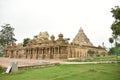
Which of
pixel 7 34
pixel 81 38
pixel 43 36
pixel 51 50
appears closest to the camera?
pixel 51 50

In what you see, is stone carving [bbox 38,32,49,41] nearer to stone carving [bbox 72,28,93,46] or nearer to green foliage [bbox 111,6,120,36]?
stone carving [bbox 72,28,93,46]

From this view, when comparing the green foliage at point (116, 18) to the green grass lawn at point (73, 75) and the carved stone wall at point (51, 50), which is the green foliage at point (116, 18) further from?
the carved stone wall at point (51, 50)

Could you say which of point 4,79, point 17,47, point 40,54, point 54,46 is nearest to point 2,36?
point 17,47

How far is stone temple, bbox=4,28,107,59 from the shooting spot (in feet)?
169

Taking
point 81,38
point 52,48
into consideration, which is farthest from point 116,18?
point 81,38

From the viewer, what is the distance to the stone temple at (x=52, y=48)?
169 feet

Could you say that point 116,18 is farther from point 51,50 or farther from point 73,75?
point 51,50

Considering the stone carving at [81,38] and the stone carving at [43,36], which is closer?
the stone carving at [43,36]

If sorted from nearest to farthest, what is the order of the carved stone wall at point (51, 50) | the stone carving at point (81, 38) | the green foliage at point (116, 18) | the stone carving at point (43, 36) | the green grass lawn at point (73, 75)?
the green grass lawn at point (73, 75), the green foliage at point (116, 18), the carved stone wall at point (51, 50), the stone carving at point (43, 36), the stone carving at point (81, 38)

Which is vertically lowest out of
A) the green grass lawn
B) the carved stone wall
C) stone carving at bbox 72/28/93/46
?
the green grass lawn

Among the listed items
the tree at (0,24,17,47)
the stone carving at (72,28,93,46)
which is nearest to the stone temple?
the stone carving at (72,28,93,46)

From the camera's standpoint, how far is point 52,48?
55312 millimetres

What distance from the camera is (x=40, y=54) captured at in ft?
199

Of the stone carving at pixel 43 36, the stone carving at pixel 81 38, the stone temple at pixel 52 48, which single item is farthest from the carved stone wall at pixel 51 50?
the stone carving at pixel 81 38
